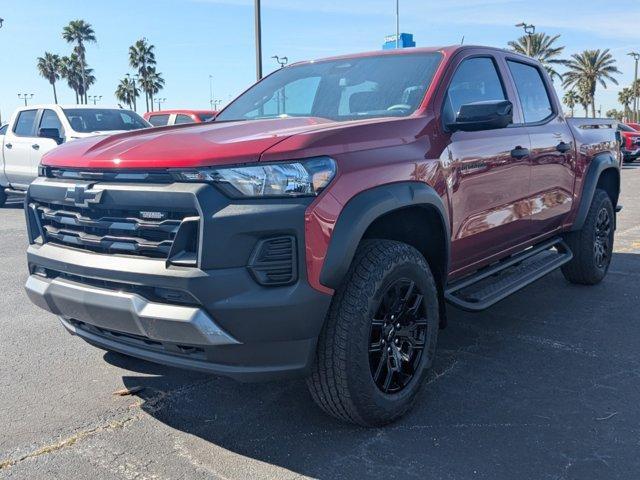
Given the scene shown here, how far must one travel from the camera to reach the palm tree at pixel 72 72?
67.4m

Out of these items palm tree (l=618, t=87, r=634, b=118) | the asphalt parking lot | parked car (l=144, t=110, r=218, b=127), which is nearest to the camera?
the asphalt parking lot

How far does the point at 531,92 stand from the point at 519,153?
0.93m

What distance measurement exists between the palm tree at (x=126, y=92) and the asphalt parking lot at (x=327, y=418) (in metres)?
72.2

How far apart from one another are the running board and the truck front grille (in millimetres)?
1618

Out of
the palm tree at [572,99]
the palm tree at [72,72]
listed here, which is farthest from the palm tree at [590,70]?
the palm tree at [72,72]

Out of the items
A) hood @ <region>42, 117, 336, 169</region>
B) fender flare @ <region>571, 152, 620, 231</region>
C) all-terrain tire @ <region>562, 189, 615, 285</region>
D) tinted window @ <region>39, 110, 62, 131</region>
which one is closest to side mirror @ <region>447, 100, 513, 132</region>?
hood @ <region>42, 117, 336, 169</region>

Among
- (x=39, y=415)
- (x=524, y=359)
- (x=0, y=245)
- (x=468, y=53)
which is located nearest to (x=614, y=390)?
(x=524, y=359)

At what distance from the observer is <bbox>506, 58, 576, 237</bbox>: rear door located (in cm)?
448

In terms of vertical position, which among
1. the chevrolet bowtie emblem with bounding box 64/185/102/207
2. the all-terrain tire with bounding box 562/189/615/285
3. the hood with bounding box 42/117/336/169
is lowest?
the all-terrain tire with bounding box 562/189/615/285

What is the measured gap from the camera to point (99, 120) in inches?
419

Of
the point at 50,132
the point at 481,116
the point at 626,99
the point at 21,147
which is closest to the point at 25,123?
the point at 21,147

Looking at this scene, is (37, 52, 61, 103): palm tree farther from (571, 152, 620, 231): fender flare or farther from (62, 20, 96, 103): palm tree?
(571, 152, 620, 231): fender flare

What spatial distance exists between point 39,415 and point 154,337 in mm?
1031

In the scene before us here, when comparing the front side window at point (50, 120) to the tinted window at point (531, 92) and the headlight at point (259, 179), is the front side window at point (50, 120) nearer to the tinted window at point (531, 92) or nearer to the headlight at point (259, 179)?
the tinted window at point (531, 92)
